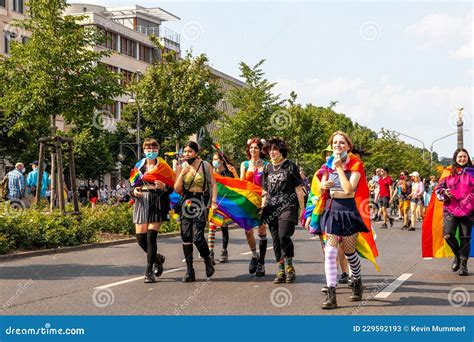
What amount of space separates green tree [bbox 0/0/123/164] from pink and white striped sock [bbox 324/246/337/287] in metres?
11.0

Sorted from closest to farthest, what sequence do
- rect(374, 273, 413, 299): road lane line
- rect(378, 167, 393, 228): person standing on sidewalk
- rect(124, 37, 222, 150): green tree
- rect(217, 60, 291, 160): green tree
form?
rect(374, 273, 413, 299): road lane line, rect(378, 167, 393, 228): person standing on sidewalk, rect(124, 37, 222, 150): green tree, rect(217, 60, 291, 160): green tree

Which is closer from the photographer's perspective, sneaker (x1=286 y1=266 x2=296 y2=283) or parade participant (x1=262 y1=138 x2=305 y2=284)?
parade participant (x1=262 y1=138 x2=305 y2=284)

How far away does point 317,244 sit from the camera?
53.7ft

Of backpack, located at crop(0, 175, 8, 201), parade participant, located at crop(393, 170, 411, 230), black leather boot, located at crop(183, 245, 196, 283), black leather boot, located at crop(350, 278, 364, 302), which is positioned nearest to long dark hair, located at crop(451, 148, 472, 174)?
black leather boot, located at crop(350, 278, 364, 302)

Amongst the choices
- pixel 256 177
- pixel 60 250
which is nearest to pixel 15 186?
pixel 60 250

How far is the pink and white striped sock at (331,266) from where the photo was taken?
7.59 meters

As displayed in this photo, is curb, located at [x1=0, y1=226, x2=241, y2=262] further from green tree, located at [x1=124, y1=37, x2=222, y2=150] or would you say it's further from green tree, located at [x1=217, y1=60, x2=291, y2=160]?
green tree, located at [x1=217, y1=60, x2=291, y2=160]

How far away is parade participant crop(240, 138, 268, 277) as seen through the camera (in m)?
10.5

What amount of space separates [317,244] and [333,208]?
28.1ft

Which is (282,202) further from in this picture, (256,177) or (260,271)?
(256,177)

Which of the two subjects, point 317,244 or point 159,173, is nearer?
point 159,173

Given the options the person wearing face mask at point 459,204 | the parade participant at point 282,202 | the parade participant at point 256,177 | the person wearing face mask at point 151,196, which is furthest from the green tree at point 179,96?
the parade participant at point 282,202

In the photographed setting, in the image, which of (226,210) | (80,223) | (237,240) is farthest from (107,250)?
(226,210)
